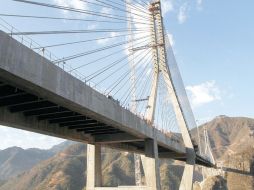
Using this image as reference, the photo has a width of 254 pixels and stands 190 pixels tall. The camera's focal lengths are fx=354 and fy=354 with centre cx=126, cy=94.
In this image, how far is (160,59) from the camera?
50781 millimetres

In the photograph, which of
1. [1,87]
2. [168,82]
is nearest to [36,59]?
[1,87]

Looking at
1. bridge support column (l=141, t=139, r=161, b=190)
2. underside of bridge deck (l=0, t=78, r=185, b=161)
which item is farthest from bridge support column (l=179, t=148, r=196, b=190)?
underside of bridge deck (l=0, t=78, r=185, b=161)

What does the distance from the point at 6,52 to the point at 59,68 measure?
4297 millimetres

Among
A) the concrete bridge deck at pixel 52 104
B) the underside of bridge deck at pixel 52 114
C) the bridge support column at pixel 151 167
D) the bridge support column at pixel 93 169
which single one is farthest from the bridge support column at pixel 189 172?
the underside of bridge deck at pixel 52 114

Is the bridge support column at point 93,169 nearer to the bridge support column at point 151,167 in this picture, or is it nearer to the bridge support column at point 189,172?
the bridge support column at point 151,167

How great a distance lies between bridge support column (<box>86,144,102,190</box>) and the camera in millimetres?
39594

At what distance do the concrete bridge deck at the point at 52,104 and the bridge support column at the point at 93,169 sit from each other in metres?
1.61

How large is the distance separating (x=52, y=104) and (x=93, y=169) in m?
18.1

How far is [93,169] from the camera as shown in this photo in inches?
1569

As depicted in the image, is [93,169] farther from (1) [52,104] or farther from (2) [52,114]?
(1) [52,104]

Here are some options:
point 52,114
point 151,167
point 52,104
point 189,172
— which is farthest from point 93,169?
point 189,172

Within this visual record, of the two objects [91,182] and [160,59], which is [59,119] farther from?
[160,59]

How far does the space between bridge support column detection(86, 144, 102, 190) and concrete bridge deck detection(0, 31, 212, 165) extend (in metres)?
1.61

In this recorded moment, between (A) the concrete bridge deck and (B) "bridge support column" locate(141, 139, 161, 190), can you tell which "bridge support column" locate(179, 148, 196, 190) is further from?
(A) the concrete bridge deck
